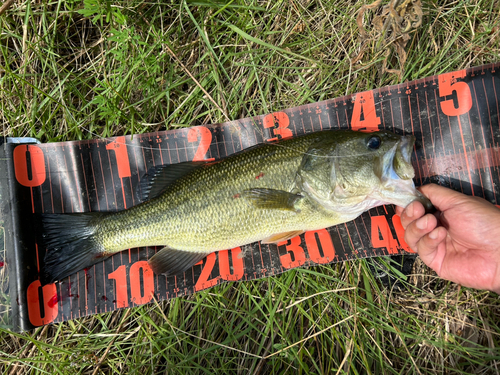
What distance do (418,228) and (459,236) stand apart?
36 centimetres

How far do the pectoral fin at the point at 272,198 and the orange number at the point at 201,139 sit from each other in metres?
0.85

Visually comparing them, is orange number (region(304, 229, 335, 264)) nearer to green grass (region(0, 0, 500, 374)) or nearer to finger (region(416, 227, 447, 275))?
green grass (region(0, 0, 500, 374))

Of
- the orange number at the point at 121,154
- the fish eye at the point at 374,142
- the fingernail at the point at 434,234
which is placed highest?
the orange number at the point at 121,154

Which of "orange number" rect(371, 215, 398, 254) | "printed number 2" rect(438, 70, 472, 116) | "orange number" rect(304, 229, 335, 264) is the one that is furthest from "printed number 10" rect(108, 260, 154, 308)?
"printed number 2" rect(438, 70, 472, 116)

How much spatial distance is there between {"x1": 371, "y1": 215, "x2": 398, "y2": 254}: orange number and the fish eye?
0.84 m

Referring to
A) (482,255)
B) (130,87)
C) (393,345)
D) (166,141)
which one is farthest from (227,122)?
(393,345)

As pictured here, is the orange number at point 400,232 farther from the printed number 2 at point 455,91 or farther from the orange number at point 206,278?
the orange number at point 206,278

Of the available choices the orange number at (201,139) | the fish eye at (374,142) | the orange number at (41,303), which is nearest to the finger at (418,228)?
the fish eye at (374,142)

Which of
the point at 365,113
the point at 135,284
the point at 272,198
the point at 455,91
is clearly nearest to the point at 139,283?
the point at 135,284

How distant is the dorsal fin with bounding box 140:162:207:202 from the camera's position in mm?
3018

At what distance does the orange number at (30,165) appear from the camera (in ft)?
10.3

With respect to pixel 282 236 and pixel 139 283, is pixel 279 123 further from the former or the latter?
pixel 139 283

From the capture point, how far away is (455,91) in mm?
2998

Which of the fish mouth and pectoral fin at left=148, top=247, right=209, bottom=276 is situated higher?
the fish mouth
